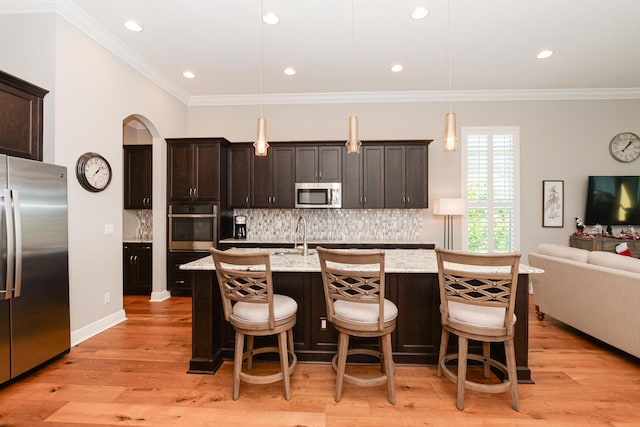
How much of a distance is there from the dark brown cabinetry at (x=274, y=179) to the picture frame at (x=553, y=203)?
13.1 feet

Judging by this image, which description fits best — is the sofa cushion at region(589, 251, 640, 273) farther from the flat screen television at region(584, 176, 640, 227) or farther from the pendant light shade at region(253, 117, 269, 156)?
the pendant light shade at region(253, 117, 269, 156)

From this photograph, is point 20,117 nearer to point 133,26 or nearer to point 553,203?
point 133,26

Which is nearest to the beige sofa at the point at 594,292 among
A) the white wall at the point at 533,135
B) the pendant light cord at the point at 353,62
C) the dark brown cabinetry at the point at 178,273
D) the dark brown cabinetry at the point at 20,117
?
the white wall at the point at 533,135

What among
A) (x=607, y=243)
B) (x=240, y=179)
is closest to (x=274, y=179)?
(x=240, y=179)

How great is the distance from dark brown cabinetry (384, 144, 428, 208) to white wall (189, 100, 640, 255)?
44cm

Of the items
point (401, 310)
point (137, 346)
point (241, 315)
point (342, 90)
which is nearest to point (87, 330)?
point (137, 346)

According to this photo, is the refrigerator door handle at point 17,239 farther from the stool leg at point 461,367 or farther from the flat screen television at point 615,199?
the flat screen television at point 615,199

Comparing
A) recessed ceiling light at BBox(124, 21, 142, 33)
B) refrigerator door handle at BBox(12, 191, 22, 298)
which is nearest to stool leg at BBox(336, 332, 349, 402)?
refrigerator door handle at BBox(12, 191, 22, 298)

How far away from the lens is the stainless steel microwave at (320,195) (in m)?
4.69

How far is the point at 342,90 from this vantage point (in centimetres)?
491

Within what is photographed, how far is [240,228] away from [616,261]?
4.49m

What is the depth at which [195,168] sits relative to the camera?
460cm

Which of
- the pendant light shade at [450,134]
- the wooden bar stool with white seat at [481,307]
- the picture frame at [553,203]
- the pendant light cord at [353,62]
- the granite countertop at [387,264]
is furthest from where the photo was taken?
the picture frame at [553,203]

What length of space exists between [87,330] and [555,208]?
21.2 ft
